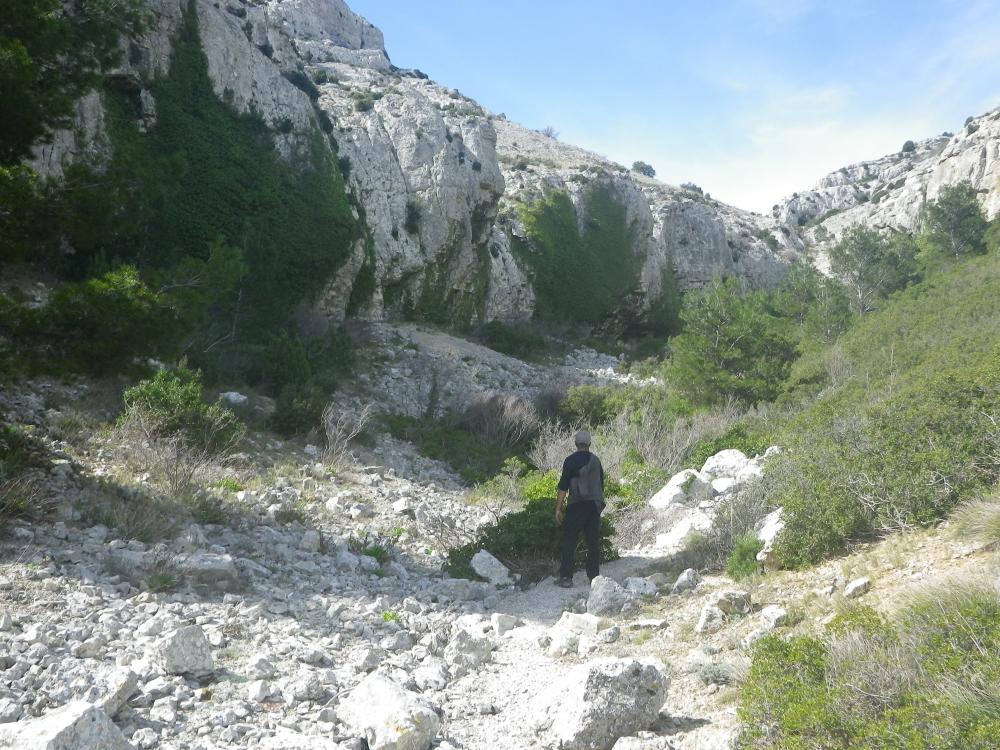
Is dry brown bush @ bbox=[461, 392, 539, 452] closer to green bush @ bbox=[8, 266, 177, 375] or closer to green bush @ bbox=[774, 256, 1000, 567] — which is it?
green bush @ bbox=[774, 256, 1000, 567]

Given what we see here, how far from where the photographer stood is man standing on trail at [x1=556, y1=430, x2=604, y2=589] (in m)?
6.55

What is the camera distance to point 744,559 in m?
6.02

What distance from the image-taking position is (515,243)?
3294cm

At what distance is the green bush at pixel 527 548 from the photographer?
7062 mm

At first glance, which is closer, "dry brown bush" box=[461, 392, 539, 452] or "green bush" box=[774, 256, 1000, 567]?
"green bush" box=[774, 256, 1000, 567]

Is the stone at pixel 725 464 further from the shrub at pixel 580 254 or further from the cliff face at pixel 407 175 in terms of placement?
the shrub at pixel 580 254

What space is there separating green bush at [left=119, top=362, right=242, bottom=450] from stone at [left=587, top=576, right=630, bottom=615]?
5605 millimetres

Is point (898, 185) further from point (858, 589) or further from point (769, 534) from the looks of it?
point (858, 589)

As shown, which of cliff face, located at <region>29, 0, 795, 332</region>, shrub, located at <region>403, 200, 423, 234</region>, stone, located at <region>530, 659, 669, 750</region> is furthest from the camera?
shrub, located at <region>403, 200, 423, 234</region>

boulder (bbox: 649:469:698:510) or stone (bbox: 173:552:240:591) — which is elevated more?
boulder (bbox: 649:469:698:510)

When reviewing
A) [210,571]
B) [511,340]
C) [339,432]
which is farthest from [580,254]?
[210,571]

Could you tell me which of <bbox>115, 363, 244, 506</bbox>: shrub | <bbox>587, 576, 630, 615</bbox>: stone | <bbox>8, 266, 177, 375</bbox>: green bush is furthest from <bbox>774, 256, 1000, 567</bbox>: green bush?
<bbox>8, 266, 177, 375</bbox>: green bush

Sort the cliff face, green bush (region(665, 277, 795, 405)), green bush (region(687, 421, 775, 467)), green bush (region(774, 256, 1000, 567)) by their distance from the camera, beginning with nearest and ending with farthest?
green bush (region(774, 256, 1000, 567)), green bush (region(687, 421, 775, 467)), green bush (region(665, 277, 795, 405)), the cliff face

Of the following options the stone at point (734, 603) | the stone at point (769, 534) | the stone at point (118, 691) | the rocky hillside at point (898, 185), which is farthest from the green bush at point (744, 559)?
the rocky hillside at point (898, 185)
